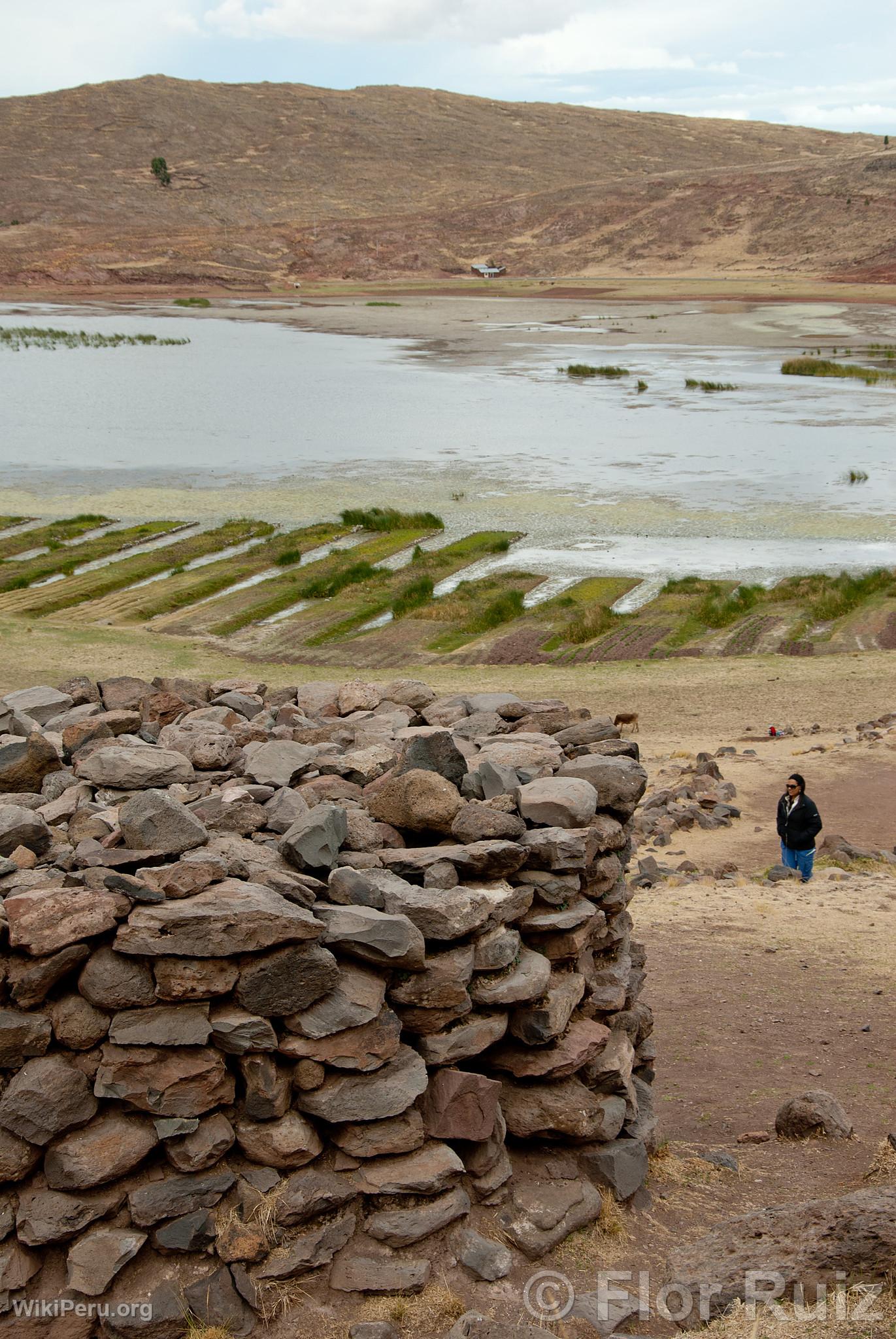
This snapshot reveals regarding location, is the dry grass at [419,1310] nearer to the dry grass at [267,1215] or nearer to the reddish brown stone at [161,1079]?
the dry grass at [267,1215]

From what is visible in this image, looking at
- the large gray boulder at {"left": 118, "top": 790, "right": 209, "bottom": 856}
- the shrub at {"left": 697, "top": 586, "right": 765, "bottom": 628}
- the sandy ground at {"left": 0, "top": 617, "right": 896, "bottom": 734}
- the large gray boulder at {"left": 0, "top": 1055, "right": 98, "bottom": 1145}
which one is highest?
the large gray boulder at {"left": 118, "top": 790, "right": 209, "bottom": 856}

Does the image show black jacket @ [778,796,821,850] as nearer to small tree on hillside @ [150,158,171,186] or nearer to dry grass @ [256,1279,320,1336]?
dry grass @ [256,1279,320,1336]

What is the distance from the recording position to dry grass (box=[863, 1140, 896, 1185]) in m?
6.92

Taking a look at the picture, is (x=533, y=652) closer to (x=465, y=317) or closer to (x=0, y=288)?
(x=465, y=317)

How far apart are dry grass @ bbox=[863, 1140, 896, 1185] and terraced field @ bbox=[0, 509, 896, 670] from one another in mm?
16919

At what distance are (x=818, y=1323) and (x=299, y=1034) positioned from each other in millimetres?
2709

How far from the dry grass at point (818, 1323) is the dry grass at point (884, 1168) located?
1.52 meters

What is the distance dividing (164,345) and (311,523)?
5202 centimetres

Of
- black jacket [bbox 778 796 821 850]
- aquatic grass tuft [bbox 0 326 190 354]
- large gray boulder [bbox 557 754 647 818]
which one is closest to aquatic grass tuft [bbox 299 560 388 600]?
black jacket [bbox 778 796 821 850]

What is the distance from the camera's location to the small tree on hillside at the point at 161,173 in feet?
482

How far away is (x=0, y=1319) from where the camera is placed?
5688mm

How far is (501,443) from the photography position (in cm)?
4700

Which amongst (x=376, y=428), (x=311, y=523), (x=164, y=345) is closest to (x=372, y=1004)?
(x=311, y=523)

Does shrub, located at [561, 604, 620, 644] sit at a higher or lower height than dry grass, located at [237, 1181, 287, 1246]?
lower
